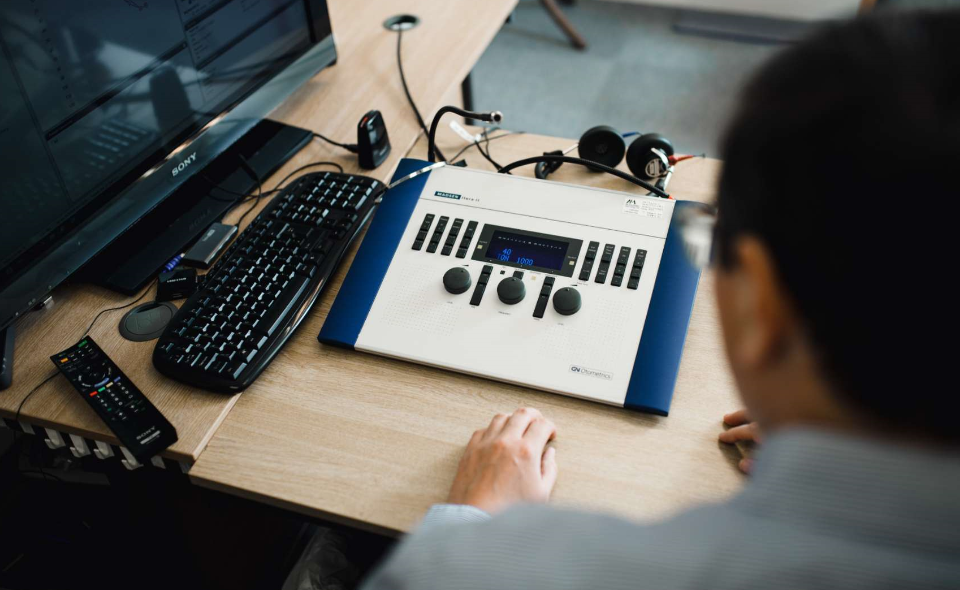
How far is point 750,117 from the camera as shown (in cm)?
45

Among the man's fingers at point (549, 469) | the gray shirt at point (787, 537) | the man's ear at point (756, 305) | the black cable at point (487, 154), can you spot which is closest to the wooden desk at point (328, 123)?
the black cable at point (487, 154)

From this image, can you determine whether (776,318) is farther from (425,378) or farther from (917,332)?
(425,378)

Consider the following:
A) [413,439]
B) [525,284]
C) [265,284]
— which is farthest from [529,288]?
[265,284]

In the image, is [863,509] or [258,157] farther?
[258,157]

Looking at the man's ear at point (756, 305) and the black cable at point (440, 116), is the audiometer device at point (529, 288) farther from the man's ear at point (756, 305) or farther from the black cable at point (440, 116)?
the man's ear at point (756, 305)

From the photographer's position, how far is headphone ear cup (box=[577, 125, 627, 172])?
3.78 ft

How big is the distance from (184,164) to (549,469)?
2.35 feet

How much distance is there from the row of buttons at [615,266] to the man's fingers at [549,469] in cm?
24

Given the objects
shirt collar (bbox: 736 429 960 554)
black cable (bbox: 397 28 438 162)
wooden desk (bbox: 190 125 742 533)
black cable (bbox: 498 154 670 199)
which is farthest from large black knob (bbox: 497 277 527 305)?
shirt collar (bbox: 736 429 960 554)

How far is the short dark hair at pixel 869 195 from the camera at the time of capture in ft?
1.27

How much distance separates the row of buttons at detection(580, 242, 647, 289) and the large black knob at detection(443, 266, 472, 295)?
0.15 m

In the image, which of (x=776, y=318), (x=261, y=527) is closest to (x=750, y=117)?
(x=776, y=318)

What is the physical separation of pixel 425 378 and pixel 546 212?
29 cm

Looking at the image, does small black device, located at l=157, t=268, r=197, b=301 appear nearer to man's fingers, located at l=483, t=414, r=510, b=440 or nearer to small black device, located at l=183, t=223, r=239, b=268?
small black device, located at l=183, t=223, r=239, b=268
